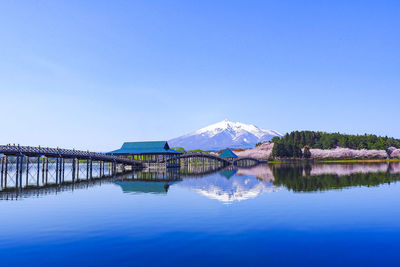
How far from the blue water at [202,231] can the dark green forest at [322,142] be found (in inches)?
4326

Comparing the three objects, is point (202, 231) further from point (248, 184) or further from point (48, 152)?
Answer: point (48, 152)

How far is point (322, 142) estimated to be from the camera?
150 meters

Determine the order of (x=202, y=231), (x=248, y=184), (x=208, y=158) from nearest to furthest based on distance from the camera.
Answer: (x=202, y=231)
(x=248, y=184)
(x=208, y=158)

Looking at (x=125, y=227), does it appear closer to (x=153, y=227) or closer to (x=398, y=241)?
(x=153, y=227)

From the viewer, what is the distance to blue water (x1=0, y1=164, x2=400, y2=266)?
11578 mm

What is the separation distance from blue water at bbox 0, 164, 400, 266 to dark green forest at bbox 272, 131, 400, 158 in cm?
10988

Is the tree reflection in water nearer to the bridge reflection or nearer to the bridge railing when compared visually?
the bridge reflection

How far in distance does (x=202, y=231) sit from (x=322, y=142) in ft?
479

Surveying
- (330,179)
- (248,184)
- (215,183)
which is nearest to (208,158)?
(330,179)

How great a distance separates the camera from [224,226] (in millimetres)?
16203

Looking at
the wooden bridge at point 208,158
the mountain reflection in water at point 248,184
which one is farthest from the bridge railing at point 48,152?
the wooden bridge at point 208,158

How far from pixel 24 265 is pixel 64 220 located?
24.3 ft

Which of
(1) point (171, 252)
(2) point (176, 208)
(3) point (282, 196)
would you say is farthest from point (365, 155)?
(1) point (171, 252)

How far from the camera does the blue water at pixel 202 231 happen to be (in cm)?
1158
